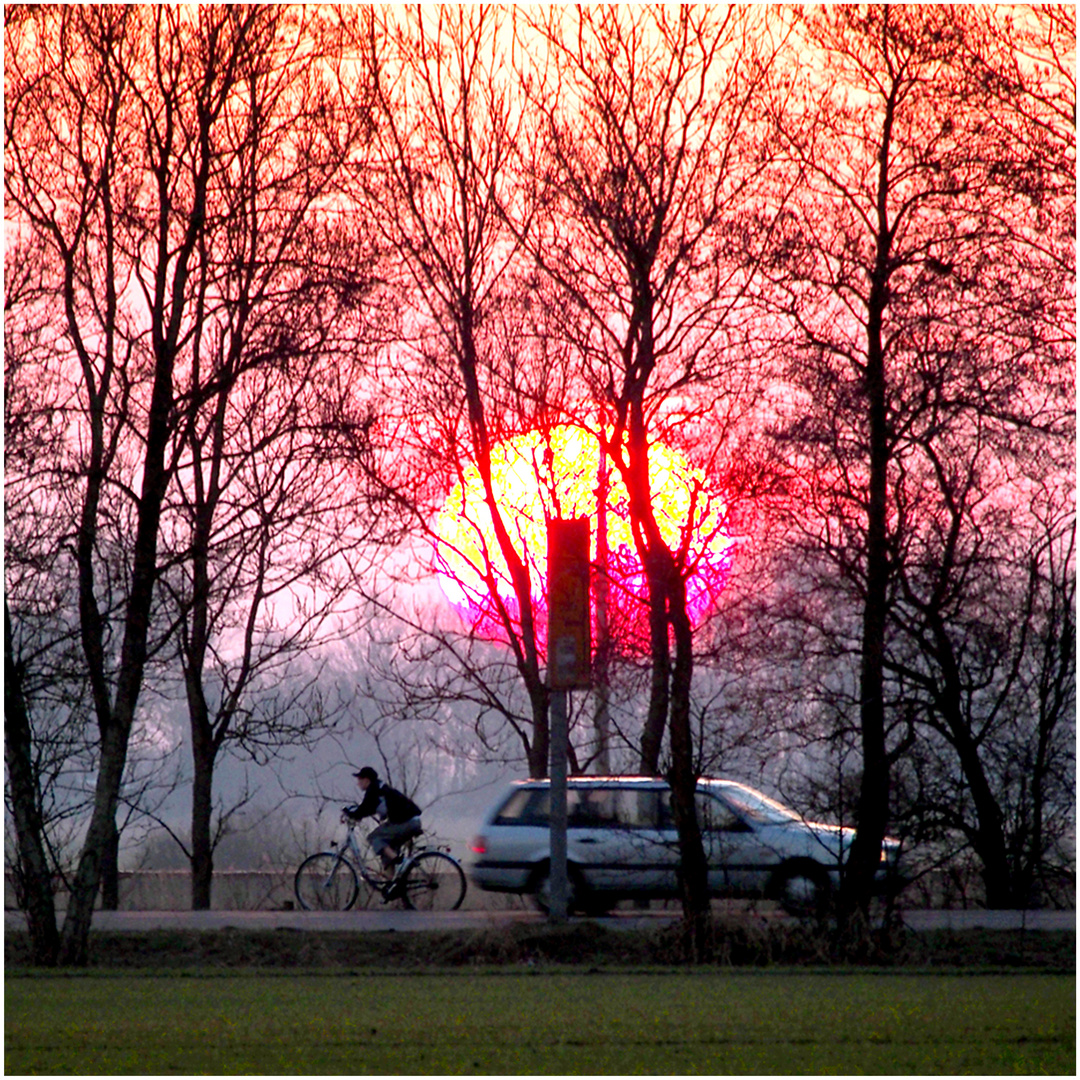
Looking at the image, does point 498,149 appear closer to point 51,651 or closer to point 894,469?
point 894,469

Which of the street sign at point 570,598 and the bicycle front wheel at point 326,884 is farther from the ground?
the street sign at point 570,598

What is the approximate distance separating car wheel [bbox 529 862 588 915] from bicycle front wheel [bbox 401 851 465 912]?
0.89 meters

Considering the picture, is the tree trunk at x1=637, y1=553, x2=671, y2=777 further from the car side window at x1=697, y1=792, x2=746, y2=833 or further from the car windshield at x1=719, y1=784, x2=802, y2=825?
the car windshield at x1=719, y1=784, x2=802, y2=825

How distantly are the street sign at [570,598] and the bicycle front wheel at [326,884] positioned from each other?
16.2 feet

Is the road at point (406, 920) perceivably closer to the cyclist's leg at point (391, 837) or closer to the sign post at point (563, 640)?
the cyclist's leg at point (391, 837)

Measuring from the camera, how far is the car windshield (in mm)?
17625

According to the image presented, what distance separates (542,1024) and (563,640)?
18.2 ft

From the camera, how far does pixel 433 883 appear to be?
1778 centimetres

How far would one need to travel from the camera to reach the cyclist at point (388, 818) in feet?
57.8

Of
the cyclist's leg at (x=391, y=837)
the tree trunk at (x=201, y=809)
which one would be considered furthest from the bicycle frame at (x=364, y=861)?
the tree trunk at (x=201, y=809)

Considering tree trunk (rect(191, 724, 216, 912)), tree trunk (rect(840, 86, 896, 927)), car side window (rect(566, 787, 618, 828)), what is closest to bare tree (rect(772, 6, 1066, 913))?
tree trunk (rect(840, 86, 896, 927))

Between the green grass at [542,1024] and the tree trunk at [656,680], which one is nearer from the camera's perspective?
the green grass at [542,1024]

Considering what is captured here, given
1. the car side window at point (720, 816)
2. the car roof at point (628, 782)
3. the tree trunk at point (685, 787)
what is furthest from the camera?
the car roof at point (628, 782)

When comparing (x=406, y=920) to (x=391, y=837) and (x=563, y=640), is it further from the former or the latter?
(x=563, y=640)
